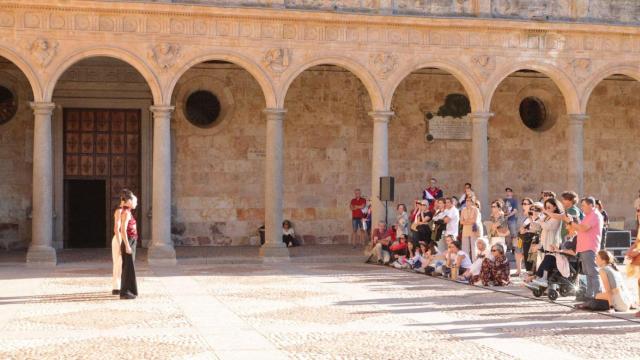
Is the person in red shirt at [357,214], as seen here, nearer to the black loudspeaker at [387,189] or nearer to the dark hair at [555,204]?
the black loudspeaker at [387,189]

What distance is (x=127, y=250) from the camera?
14.8 metres

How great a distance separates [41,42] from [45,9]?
2.29ft

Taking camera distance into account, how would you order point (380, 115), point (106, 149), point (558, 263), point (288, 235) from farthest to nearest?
1. point (288, 235)
2. point (106, 149)
3. point (380, 115)
4. point (558, 263)

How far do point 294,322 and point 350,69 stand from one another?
10.9 metres

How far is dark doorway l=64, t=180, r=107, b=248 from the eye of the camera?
972 inches

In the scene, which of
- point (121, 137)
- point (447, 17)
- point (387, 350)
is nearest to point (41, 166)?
point (121, 137)

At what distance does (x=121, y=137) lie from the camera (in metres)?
25.0

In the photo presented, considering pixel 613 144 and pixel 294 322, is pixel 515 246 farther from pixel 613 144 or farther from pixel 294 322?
pixel 613 144

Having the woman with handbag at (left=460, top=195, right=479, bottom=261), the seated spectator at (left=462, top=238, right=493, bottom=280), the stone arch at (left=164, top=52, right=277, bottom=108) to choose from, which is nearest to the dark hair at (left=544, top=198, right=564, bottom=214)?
the seated spectator at (left=462, top=238, right=493, bottom=280)

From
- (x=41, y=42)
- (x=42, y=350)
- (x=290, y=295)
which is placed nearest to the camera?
(x=42, y=350)

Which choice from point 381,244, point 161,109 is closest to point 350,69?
point 381,244

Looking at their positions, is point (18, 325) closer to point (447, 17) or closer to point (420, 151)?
point (447, 17)

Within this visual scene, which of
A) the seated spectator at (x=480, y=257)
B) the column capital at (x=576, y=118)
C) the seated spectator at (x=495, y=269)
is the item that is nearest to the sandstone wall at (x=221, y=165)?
the column capital at (x=576, y=118)

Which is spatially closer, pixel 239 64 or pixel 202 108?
pixel 239 64
